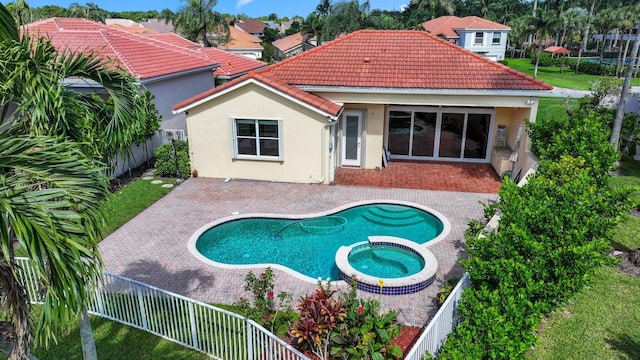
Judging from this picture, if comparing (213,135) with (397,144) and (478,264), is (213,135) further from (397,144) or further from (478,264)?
(478,264)

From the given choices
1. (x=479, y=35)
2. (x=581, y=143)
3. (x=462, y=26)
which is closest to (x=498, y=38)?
(x=479, y=35)

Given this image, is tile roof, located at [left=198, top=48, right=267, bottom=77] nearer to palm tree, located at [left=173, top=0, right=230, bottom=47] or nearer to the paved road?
palm tree, located at [left=173, top=0, right=230, bottom=47]

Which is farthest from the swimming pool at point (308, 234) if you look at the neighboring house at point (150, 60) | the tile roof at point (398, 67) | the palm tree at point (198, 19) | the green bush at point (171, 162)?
the palm tree at point (198, 19)

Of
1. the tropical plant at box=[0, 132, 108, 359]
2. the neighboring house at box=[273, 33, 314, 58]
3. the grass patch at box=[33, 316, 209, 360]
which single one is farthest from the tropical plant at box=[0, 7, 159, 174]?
the neighboring house at box=[273, 33, 314, 58]

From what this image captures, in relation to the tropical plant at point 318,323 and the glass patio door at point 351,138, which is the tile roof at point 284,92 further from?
the tropical plant at point 318,323

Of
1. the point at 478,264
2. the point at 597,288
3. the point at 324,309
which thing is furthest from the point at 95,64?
the point at 597,288

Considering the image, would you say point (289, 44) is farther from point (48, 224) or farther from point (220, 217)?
point (48, 224)
